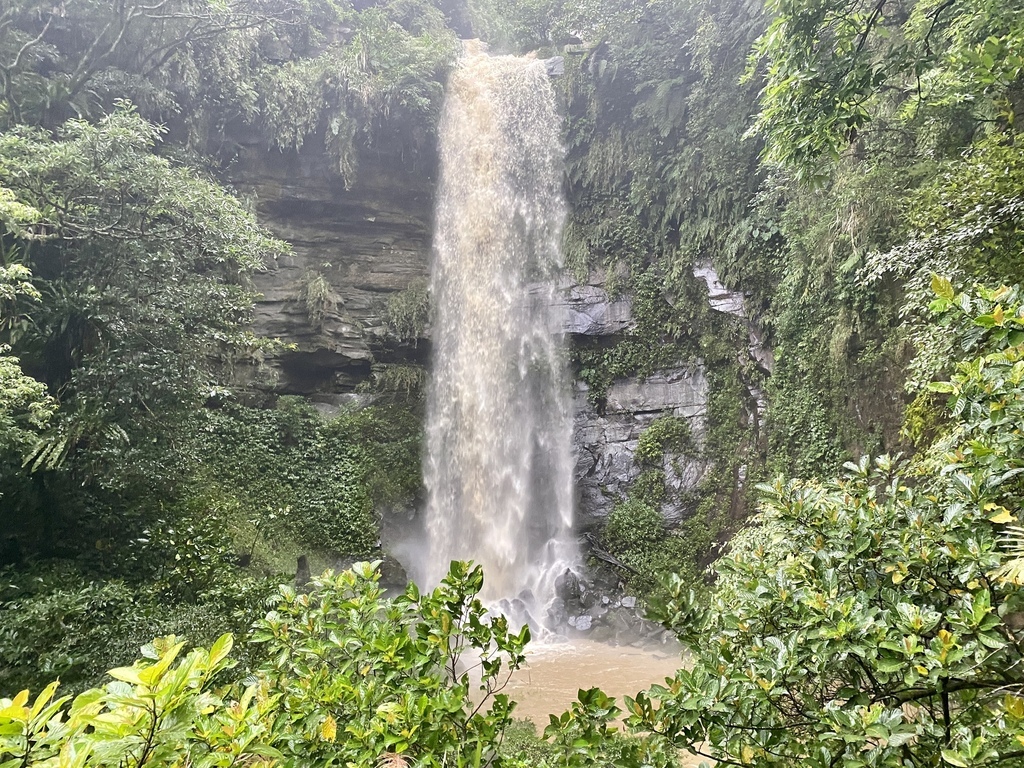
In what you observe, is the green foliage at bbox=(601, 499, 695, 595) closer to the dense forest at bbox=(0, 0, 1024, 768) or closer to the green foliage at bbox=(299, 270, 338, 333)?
the dense forest at bbox=(0, 0, 1024, 768)

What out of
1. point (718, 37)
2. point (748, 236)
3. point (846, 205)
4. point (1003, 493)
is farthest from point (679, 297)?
point (1003, 493)

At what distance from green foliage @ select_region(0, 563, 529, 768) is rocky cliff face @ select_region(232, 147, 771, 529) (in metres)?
9.60

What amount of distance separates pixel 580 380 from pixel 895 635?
10500 millimetres

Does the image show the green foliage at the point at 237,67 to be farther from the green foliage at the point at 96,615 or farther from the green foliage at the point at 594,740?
the green foliage at the point at 594,740

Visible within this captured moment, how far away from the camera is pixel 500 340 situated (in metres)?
12.4

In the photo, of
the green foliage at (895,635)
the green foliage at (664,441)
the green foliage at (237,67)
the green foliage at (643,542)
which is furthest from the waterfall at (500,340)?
the green foliage at (895,635)

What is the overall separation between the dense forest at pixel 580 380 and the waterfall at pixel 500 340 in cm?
67

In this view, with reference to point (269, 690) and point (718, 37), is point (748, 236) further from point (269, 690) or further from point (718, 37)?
point (269, 690)

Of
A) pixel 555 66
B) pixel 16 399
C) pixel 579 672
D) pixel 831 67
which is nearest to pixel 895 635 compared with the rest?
pixel 831 67

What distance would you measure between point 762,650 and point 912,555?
2.09 feet

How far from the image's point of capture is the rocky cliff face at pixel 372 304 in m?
11.2

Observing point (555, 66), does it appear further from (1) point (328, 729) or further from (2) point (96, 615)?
(1) point (328, 729)

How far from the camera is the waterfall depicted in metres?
11.5

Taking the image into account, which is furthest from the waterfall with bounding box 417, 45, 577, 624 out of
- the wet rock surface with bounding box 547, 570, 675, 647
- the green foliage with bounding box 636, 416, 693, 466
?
the green foliage with bounding box 636, 416, 693, 466
